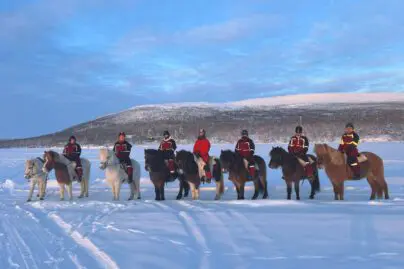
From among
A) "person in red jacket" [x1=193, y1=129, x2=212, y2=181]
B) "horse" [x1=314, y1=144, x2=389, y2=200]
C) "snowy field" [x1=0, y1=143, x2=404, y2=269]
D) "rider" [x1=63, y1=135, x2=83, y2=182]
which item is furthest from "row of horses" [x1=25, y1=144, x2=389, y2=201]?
"snowy field" [x1=0, y1=143, x2=404, y2=269]

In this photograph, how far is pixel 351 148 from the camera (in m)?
12.8

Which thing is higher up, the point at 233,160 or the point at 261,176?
the point at 233,160

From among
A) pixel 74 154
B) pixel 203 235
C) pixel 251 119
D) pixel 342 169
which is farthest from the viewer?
pixel 251 119

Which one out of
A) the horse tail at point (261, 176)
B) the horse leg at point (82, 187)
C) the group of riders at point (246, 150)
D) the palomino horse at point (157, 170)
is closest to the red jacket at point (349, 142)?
the group of riders at point (246, 150)

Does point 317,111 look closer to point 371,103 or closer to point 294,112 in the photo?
point 294,112

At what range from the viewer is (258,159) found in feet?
44.7

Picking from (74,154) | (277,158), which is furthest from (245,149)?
(74,154)

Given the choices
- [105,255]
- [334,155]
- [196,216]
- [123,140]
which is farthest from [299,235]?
[123,140]

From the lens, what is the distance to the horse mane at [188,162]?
13.1 m

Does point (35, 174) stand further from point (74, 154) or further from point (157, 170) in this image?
point (157, 170)

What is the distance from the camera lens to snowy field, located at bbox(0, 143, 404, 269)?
6277 millimetres

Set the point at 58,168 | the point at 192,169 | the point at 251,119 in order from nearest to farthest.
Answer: the point at 192,169
the point at 58,168
the point at 251,119

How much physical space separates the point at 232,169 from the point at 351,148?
351 centimetres

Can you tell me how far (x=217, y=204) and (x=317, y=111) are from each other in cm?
9168
